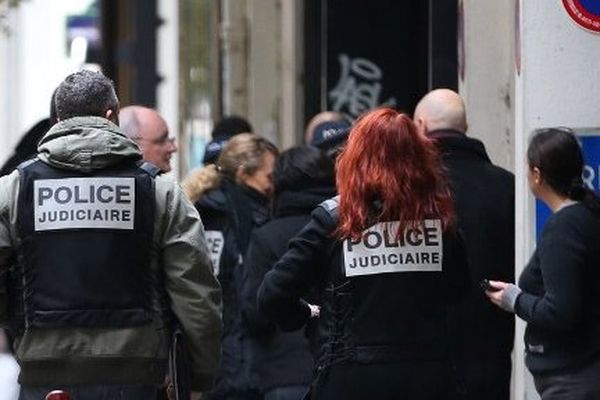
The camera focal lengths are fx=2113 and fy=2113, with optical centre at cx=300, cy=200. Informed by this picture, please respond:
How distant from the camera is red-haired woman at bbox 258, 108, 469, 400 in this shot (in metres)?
7.38

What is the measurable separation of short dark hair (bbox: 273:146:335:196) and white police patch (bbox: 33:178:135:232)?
7.04ft

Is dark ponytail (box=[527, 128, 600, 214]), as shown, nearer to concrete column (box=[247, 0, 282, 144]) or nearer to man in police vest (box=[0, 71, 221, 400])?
man in police vest (box=[0, 71, 221, 400])

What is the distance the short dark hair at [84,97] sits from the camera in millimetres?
7512

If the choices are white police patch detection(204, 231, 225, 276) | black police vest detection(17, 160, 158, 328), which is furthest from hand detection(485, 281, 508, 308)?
white police patch detection(204, 231, 225, 276)

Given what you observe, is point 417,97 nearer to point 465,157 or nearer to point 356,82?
point 356,82

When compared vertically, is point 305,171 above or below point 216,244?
above

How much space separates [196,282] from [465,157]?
2.16 metres

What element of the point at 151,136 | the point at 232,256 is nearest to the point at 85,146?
the point at 151,136

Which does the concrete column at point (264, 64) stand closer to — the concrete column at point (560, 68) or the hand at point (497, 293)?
the concrete column at point (560, 68)

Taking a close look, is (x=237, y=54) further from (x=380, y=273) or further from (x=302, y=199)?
(x=380, y=273)

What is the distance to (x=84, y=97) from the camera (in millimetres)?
7516

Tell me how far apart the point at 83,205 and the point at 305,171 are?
2.23m

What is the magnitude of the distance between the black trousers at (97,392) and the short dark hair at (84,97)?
0.98m

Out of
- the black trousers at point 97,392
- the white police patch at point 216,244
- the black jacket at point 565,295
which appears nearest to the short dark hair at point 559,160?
the black jacket at point 565,295
